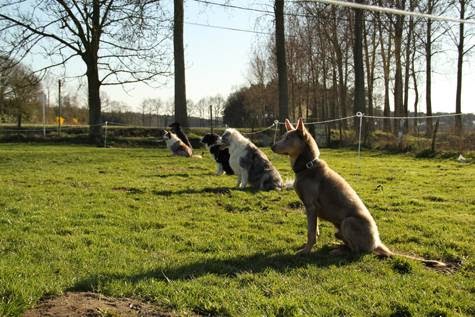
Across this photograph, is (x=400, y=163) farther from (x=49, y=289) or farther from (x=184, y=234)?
(x=49, y=289)

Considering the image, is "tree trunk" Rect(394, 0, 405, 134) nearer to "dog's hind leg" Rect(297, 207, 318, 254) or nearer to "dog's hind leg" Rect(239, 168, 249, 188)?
"dog's hind leg" Rect(239, 168, 249, 188)

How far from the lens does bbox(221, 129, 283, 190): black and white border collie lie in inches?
468

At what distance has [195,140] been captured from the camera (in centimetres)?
2702

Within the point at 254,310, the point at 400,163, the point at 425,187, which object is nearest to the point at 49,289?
the point at 254,310

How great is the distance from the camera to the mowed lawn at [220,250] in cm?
482

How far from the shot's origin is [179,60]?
86.0 ft

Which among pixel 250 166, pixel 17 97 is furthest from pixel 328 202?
pixel 17 97

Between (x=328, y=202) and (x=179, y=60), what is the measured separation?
20782 mm

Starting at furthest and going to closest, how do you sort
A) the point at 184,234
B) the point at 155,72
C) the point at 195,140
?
the point at 155,72
the point at 195,140
the point at 184,234

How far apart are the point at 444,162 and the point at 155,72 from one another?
16796mm

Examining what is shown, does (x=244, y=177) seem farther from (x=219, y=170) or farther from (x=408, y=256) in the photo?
(x=408, y=256)

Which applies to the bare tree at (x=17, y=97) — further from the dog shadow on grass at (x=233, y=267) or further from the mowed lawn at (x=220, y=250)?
the dog shadow on grass at (x=233, y=267)

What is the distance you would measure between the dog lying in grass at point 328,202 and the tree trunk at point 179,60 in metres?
19.8

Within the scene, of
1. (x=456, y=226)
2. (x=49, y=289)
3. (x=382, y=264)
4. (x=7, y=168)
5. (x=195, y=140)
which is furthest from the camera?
(x=195, y=140)
